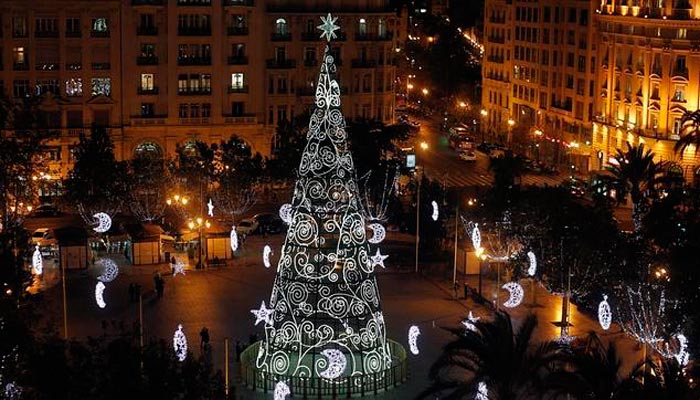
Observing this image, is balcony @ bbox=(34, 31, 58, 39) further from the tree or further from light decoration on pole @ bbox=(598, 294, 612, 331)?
light decoration on pole @ bbox=(598, 294, 612, 331)

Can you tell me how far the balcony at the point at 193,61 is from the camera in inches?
3777

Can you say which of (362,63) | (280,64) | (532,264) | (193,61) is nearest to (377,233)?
(532,264)

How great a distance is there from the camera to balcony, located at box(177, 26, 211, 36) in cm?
9562

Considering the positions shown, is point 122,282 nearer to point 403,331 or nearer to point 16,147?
point 16,147

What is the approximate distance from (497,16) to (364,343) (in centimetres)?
8298

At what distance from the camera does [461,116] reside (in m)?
→ 136

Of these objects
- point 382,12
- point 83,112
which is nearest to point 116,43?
point 83,112

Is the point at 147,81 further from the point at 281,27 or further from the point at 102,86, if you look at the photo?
the point at 281,27

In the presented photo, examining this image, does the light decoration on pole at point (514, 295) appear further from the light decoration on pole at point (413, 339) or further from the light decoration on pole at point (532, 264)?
the light decoration on pole at point (413, 339)

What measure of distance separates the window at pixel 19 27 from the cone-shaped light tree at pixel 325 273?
5102 centimetres

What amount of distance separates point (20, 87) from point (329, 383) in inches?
2118

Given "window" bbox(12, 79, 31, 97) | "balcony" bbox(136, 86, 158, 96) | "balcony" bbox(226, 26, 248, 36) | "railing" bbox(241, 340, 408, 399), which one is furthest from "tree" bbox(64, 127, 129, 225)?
"railing" bbox(241, 340, 408, 399)

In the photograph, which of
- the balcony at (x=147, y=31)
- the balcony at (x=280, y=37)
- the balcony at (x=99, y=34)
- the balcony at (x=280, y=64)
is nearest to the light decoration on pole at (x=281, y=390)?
the balcony at (x=147, y=31)

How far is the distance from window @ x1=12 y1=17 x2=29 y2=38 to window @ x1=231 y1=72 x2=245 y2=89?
50.7 ft
